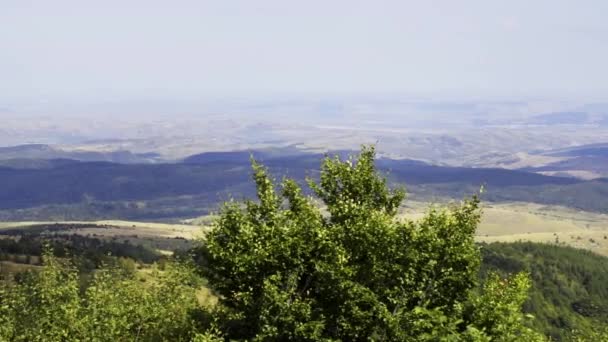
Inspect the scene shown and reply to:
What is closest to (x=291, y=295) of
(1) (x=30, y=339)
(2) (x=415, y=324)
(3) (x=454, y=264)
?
(2) (x=415, y=324)

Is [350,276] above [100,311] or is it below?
above

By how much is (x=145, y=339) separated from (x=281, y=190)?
12138mm

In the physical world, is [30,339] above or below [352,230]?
below

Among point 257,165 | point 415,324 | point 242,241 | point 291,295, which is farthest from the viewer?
point 257,165

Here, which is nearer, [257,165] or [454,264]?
[454,264]

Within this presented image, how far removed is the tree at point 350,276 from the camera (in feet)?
104

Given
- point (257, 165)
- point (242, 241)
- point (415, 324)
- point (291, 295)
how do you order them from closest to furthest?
point (415, 324) → point (291, 295) → point (242, 241) → point (257, 165)

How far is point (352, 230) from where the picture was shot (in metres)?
35.4

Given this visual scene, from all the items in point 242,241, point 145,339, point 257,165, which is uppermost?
point 257,165

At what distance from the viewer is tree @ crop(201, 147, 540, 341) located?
31.6 metres

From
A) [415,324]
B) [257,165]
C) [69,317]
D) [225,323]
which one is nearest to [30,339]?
[69,317]

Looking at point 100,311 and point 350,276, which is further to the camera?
point 100,311

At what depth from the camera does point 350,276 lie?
3362 centimetres

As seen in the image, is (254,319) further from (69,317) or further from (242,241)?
(69,317)
